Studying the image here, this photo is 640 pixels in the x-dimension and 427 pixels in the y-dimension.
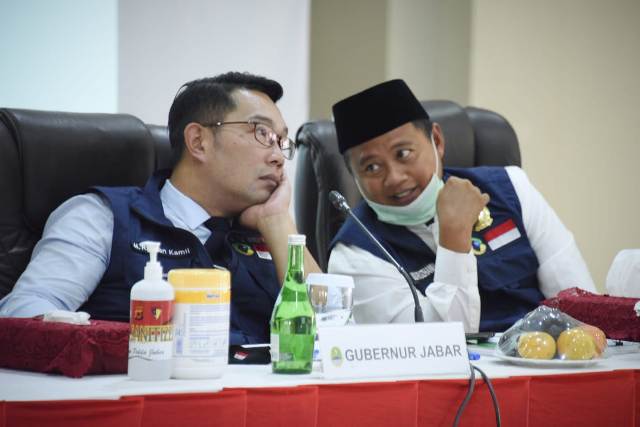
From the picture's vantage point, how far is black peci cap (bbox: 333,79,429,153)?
6.92 ft

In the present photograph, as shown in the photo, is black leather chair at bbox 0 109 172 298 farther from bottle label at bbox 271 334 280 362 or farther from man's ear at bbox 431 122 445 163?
bottle label at bbox 271 334 280 362

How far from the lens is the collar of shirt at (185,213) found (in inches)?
75.9

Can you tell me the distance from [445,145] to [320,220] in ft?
1.46

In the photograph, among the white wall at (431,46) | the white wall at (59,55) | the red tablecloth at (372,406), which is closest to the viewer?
the red tablecloth at (372,406)

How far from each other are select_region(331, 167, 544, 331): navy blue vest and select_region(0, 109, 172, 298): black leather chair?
1.89 ft

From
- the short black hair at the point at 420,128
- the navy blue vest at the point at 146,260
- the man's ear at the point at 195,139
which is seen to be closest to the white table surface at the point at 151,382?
the navy blue vest at the point at 146,260

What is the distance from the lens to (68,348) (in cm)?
105

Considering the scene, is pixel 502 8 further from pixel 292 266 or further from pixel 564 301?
pixel 292 266

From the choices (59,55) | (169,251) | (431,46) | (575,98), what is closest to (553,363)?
(169,251)

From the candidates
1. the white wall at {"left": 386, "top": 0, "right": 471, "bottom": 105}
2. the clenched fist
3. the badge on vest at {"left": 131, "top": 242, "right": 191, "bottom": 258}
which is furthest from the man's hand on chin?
the white wall at {"left": 386, "top": 0, "right": 471, "bottom": 105}

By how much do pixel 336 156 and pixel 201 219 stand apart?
519 millimetres

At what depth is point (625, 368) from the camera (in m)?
1.21

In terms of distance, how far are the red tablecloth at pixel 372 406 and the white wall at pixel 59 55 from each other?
1769mm

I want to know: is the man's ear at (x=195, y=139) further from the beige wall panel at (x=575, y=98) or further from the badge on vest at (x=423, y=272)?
the beige wall panel at (x=575, y=98)
